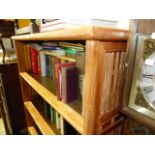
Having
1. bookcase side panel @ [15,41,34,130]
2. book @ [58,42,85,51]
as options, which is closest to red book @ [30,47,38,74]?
bookcase side panel @ [15,41,34,130]

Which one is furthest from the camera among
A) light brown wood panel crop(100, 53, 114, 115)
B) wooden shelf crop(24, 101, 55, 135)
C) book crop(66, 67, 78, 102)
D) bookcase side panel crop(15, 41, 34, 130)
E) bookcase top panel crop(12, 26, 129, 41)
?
bookcase side panel crop(15, 41, 34, 130)

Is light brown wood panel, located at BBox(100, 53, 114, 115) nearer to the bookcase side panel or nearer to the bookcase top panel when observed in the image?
the bookcase top panel

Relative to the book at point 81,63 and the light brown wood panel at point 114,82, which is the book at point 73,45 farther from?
the light brown wood panel at point 114,82

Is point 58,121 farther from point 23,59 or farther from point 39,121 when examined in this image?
point 23,59

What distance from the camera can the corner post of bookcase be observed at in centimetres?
42

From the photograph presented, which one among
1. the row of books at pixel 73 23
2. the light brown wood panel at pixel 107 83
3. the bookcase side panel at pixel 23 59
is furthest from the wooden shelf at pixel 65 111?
the bookcase side panel at pixel 23 59

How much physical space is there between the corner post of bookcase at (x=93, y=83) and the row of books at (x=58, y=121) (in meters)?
0.34

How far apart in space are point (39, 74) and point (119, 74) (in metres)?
0.78

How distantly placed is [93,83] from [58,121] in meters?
0.62

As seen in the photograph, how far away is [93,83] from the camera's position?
1.46ft

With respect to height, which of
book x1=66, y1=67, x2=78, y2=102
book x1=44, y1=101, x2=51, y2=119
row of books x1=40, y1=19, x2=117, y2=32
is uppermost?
row of books x1=40, y1=19, x2=117, y2=32

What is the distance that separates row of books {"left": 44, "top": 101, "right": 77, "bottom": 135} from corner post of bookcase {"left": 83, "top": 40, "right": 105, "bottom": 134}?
1.11 ft

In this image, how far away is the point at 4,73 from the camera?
1.54 m
